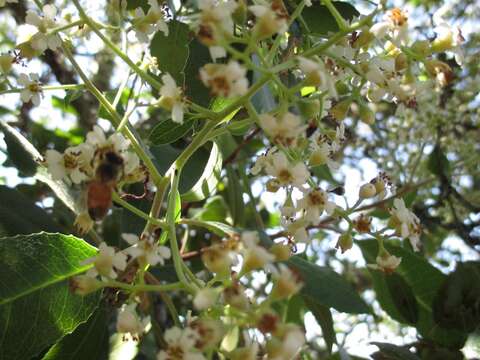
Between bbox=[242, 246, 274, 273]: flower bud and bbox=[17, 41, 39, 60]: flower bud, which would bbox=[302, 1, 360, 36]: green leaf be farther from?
bbox=[242, 246, 274, 273]: flower bud

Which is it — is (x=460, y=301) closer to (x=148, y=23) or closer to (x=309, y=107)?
(x=309, y=107)

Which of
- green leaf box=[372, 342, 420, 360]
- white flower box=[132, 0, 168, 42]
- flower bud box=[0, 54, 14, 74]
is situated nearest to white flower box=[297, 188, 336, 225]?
white flower box=[132, 0, 168, 42]

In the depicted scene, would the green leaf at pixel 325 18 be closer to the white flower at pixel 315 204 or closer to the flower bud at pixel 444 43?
the flower bud at pixel 444 43

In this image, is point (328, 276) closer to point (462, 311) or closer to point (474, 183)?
point (462, 311)

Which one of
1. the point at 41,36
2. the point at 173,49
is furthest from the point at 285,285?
the point at 173,49

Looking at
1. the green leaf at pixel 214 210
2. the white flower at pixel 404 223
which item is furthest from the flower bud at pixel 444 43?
the green leaf at pixel 214 210

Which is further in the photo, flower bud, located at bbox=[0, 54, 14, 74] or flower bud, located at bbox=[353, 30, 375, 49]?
flower bud, located at bbox=[0, 54, 14, 74]
